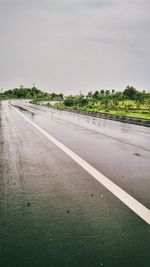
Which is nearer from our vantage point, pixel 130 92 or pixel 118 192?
pixel 118 192

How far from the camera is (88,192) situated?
6.50 m

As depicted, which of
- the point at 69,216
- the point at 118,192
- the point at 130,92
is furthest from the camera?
the point at 130,92

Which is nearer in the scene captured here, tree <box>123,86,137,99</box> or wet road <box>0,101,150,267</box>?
wet road <box>0,101,150,267</box>

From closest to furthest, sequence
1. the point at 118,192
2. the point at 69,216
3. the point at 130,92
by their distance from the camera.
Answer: the point at 69,216 → the point at 118,192 → the point at 130,92

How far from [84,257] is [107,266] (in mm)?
298

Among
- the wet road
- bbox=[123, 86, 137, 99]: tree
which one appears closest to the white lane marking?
the wet road

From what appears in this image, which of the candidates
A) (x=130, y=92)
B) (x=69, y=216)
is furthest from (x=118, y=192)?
(x=130, y=92)

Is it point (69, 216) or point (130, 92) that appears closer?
point (69, 216)

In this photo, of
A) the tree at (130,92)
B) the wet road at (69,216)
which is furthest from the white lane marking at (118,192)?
the tree at (130,92)

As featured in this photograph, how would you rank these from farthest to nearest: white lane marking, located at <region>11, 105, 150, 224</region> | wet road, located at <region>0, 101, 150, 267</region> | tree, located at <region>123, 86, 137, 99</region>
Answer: tree, located at <region>123, 86, 137, 99</region> < white lane marking, located at <region>11, 105, 150, 224</region> < wet road, located at <region>0, 101, 150, 267</region>

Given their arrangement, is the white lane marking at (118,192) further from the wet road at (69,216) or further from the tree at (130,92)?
the tree at (130,92)

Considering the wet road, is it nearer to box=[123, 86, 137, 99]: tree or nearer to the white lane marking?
the white lane marking

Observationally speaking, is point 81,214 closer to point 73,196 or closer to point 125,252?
point 73,196

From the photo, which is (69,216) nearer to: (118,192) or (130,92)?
(118,192)
